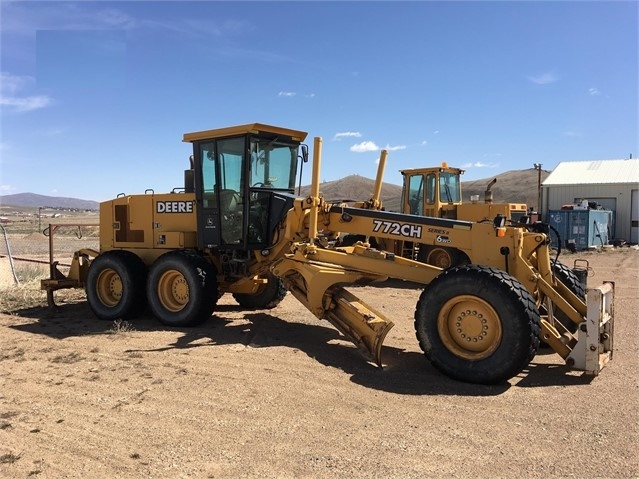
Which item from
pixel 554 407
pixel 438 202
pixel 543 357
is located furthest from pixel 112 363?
pixel 438 202

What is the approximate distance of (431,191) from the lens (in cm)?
1405

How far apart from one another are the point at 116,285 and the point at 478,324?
620cm

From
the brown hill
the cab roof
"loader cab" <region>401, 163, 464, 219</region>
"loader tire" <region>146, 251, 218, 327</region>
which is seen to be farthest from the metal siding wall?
the brown hill

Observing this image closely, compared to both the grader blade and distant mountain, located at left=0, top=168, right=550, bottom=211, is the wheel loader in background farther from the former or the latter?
distant mountain, located at left=0, top=168, right=550, bottom=211

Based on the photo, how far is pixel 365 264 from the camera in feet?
22.8

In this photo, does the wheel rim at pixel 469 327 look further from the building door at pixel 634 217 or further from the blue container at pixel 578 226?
the building door at pixel 634 217

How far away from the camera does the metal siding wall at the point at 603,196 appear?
106ft

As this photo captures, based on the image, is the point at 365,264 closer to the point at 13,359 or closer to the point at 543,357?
the point at 543,357

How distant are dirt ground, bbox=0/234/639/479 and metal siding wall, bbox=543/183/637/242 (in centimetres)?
2867

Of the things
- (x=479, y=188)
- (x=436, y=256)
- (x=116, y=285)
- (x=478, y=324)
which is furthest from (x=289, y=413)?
(x=479, y=188)

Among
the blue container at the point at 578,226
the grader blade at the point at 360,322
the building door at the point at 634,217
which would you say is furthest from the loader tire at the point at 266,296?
the building door at the point at 634,217

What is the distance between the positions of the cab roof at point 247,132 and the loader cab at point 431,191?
239 inches

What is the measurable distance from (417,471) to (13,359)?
5.07 m

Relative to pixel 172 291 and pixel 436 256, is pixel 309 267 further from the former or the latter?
pixel 436 256
